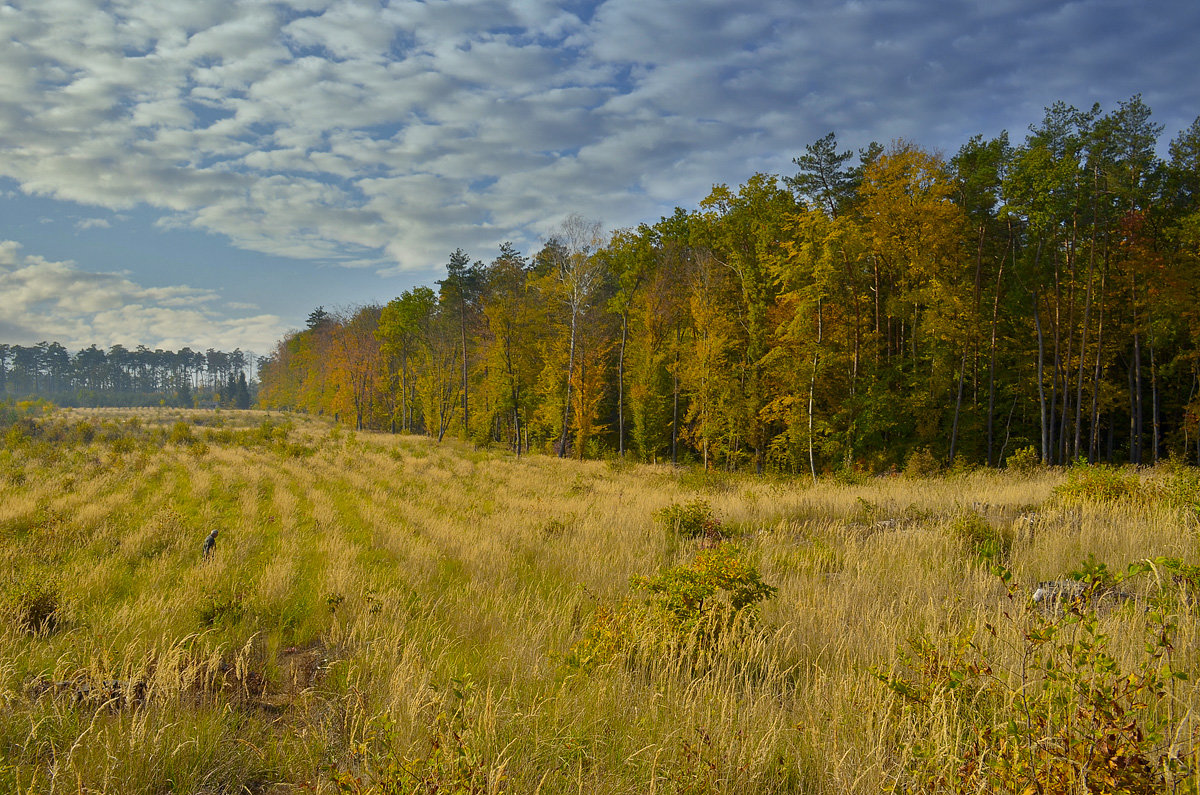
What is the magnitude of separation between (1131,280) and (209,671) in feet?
118

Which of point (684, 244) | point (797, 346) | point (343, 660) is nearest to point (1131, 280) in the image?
point (797, 346)

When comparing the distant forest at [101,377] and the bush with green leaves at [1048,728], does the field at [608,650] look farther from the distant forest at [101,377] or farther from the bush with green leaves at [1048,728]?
the distant forest at [101,377]

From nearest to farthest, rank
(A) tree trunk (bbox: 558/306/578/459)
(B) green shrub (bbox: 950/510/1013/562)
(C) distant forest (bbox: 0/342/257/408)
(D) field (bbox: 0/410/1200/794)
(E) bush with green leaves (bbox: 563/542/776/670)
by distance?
(D) field (bbox: 0/410/1200/794)
(E) bush with green leaves (bbox: 563/542/776/670)
(B) green shrub (bbox: 950/510/1013/562)
(A) tree trunk (bbox: 558/306/578/459)
(C) distant forest (bbox: 0/342/257/408)

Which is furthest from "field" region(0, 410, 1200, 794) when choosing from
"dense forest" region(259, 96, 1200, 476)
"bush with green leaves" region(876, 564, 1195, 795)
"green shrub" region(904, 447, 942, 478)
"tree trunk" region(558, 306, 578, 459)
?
"tree trunk" region(558, 306, 578, 459)

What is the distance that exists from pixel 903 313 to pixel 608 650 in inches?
1017

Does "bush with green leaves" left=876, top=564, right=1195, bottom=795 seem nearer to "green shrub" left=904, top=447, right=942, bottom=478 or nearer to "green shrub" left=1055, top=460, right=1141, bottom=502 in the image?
"green shrub" left=1055, top=460, right=1141, bottom=502

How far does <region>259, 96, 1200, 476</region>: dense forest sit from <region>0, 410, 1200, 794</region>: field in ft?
47.7

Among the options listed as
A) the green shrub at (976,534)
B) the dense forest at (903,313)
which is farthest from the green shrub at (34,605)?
the dense forest at (903,313)

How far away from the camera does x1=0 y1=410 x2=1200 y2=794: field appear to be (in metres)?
2.81

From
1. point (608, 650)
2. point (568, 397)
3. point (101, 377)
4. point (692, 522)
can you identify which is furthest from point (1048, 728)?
point (101, 377)

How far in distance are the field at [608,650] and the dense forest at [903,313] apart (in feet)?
47.7

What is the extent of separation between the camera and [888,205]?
76.4 feet

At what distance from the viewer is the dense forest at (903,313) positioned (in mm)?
23047

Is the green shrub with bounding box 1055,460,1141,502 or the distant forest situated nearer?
the green shrub with bounding box 1055,460,1141,502
